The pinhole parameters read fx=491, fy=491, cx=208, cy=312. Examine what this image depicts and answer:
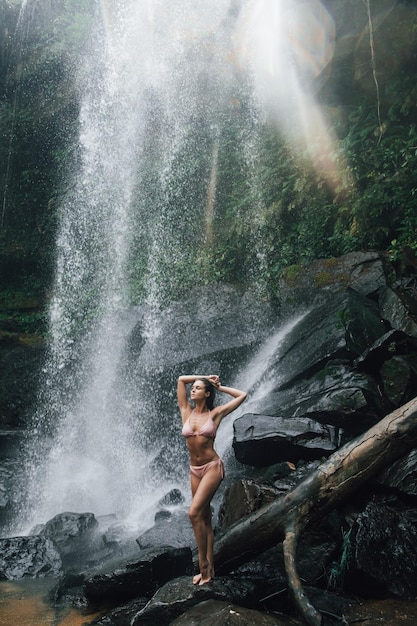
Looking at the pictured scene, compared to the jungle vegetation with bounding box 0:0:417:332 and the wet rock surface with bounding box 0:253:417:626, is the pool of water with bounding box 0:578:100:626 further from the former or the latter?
the jungle vegetation with bounding box 0:0:417:332

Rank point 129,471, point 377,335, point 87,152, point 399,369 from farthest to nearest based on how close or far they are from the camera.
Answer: point 87,152 < point 129,471 < point 377,335 < point 399,369

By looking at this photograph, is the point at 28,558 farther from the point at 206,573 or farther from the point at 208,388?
the point at 208,388

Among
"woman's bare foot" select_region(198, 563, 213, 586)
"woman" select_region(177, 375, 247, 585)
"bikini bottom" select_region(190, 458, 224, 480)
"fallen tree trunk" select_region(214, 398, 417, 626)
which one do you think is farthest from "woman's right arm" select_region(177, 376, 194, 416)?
"woman's bare foot" select_region(198, 563, 213, 586)

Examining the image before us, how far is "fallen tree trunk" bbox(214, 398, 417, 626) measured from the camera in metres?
4.28

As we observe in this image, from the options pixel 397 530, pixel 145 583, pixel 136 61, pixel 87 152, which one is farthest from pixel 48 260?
pixel 397 530

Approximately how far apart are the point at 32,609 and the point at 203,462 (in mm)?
2423

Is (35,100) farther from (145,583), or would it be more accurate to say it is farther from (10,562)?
(145,583)

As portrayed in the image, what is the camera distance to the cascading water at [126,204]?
1120 cm

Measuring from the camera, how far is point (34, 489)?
9.98m

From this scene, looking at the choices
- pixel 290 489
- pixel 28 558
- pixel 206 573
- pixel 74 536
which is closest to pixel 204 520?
pixel 206 573

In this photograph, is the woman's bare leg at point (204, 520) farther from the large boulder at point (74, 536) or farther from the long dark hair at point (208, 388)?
the large boulder at point (74, 536)

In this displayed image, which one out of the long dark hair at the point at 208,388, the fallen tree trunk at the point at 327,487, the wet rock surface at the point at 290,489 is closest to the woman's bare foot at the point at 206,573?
the wet rock surface at the point at 290,489

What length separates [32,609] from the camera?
495 centimetres

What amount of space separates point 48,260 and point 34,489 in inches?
389
